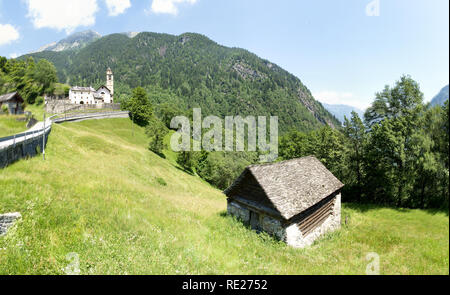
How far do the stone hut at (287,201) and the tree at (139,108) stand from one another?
65301 mm

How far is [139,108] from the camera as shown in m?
73.2

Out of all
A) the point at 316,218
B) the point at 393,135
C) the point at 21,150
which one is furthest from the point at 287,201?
the point at 21,150

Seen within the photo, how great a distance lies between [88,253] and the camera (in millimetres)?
7848

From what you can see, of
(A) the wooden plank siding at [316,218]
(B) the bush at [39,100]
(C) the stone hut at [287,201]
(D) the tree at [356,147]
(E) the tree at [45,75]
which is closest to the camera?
(C) the stone hut at [287,201]

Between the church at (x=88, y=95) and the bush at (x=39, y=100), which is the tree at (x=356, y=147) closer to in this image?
the bush at (x=39, y=100)

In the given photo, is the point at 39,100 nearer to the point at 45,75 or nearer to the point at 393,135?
the point at 45,75

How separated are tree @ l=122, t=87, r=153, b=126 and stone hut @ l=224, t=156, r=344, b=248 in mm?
65301

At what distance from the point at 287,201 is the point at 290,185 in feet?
7.05

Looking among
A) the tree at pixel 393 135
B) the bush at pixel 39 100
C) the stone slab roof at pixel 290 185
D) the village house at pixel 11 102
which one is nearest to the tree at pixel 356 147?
A: the tree at pixel 393 135

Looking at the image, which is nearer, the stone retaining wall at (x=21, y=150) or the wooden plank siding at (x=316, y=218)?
the stone retaining wall at (x=21, y=150)

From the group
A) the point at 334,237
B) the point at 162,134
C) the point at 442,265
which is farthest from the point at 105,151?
the point at 442,265

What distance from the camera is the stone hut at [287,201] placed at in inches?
530
